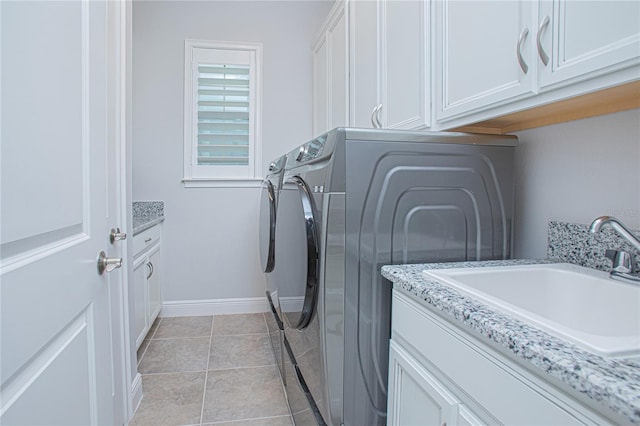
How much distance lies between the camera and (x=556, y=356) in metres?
0.54

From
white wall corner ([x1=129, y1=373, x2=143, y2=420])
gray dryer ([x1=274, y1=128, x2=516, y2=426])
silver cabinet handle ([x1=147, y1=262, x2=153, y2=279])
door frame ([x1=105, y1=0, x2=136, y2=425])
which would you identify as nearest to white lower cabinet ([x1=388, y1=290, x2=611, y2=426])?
gray dryer ([x1=274, y1=128, x2=516, y2=426])

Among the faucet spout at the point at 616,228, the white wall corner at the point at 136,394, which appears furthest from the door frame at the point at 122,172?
the faucet spout at the point at 616,228

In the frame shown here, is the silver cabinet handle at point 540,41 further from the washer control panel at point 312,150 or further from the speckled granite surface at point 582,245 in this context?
the washer control panel at point 312,150

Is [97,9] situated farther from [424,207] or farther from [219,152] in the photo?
[219,152]

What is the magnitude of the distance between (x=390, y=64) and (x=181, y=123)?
2.06m

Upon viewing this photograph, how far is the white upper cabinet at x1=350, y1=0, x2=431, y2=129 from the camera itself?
4.62 ft

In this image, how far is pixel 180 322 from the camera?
2.99 m

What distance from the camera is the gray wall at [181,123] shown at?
3020 mm

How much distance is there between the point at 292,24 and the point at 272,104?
0.73 metres

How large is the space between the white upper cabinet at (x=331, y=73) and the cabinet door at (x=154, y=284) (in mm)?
1632

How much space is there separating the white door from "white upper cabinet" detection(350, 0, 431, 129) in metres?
1.09

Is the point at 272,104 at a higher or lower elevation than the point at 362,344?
higher

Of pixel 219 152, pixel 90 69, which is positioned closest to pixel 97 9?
pixel 90 69

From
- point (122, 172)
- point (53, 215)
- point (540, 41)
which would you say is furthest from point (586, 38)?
point (122, 172)
